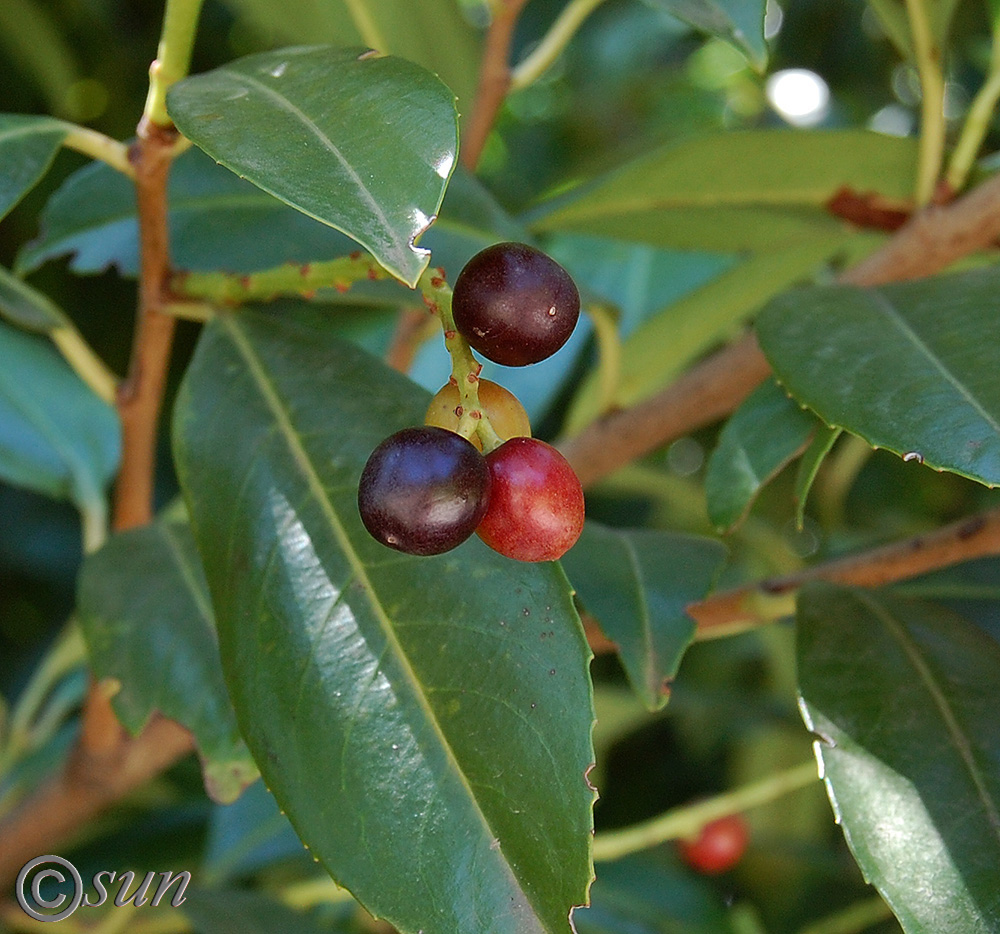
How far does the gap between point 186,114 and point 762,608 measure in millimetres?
514

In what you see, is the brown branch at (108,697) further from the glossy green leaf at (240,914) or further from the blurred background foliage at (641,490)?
the blurred background foliage at (641,490)

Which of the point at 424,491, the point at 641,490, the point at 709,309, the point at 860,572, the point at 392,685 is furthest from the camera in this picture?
the point at 641,490

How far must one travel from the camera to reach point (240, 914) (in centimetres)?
85

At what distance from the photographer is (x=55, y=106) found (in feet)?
5.27

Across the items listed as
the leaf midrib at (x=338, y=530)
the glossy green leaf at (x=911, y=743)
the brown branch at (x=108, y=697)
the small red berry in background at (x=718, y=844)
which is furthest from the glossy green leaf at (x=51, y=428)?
the small red berry in background at (x=718, y=844)

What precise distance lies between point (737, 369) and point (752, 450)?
0.78 feet

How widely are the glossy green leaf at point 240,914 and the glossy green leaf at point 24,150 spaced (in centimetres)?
52

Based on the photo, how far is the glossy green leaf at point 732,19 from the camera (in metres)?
0.60

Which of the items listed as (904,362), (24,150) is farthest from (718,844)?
(24,150)

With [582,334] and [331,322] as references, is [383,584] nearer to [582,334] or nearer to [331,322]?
[582,334]

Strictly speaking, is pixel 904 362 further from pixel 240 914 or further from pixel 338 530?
pixel 240 914

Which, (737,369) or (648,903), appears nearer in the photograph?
(737,369)

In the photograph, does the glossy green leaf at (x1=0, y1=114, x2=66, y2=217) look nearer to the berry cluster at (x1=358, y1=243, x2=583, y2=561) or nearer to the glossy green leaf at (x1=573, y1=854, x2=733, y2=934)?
the berry cluster at (x1=358, y1=243, x2=583, y2=561)

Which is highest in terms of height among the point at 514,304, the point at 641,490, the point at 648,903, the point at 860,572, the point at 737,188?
the point at 514,304
